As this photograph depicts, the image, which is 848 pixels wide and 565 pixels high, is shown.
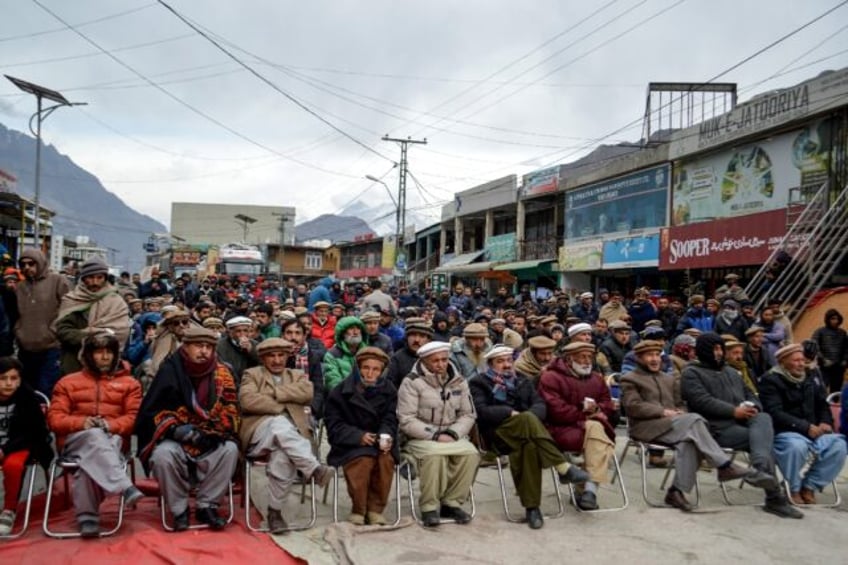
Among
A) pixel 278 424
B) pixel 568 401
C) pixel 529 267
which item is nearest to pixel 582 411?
pixel 568 401

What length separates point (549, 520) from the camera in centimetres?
523

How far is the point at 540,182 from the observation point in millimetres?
28078

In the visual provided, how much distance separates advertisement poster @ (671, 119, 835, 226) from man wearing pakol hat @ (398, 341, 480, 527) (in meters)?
12.9

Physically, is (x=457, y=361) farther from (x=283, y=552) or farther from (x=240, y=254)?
(x=240, y=254)

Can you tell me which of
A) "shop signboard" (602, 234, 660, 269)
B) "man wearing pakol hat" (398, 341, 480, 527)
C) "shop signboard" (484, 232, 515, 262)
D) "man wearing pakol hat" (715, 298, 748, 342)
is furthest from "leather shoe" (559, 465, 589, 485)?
"shop signboard" (484, 232, 515, 262)

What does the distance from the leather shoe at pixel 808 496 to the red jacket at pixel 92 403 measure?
546 centimetres

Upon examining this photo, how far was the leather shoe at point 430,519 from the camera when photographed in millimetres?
4984

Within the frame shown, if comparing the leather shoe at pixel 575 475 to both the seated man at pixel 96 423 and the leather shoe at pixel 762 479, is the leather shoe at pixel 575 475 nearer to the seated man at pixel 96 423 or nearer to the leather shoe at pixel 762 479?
the leather shoe at pixel 762 479

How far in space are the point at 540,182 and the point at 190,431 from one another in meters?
24.8

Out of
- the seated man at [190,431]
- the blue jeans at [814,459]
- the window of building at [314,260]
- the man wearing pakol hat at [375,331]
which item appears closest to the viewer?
the seated man at [190,431]

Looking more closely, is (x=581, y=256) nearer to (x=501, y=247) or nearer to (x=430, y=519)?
(x=501, y=247)

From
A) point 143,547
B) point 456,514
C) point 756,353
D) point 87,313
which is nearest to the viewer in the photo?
point 143,547

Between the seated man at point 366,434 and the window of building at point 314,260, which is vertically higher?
the window of building at point 314,260

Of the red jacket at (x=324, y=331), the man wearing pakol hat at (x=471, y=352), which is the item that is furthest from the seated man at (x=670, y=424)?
the red jacket at (x=324, y=331)
